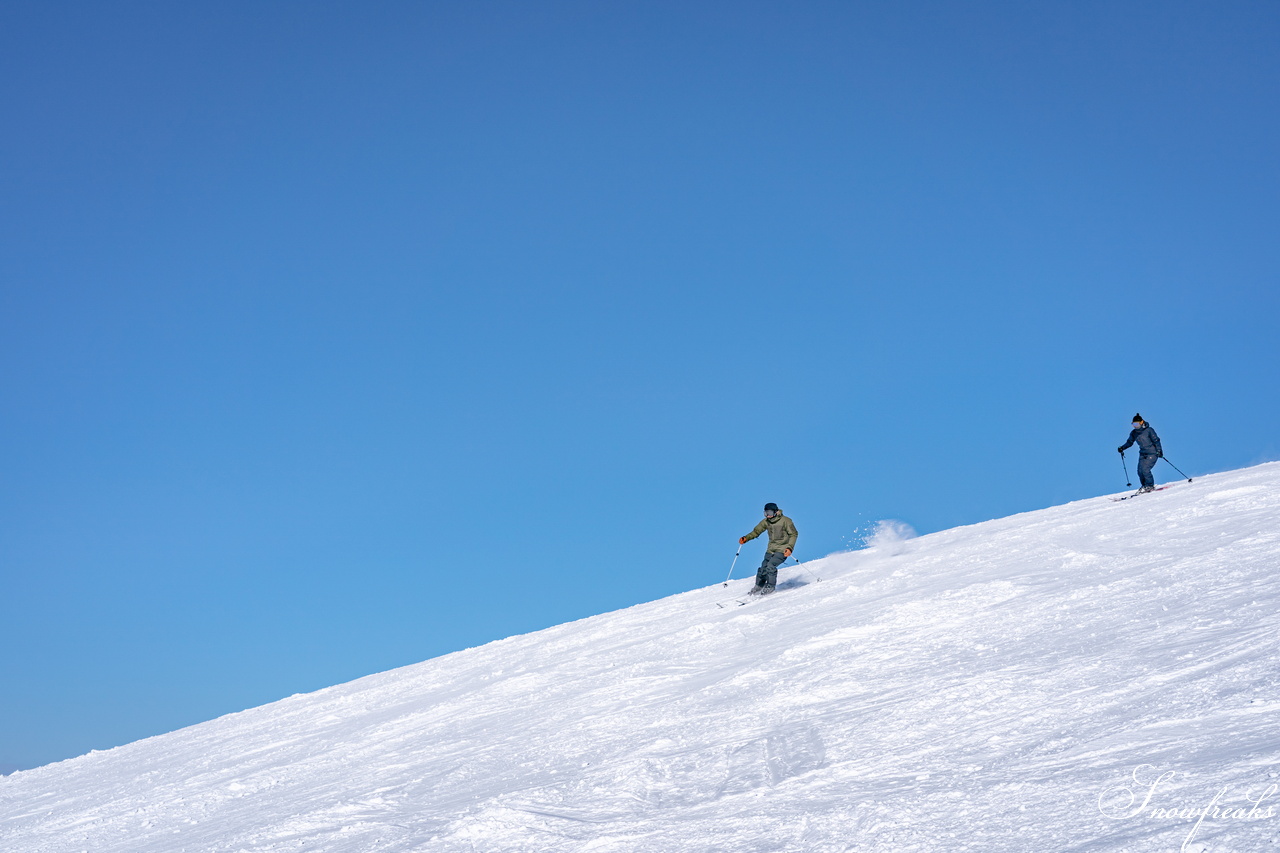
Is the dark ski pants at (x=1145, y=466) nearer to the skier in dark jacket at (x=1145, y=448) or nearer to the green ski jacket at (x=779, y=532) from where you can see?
the skier in dark jacket at (x=1145, y=448)

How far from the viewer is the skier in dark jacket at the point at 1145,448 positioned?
21.7m

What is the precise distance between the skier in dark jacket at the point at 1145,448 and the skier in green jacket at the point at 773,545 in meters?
9.81

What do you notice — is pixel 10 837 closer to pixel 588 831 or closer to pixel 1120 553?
pixel 588 831

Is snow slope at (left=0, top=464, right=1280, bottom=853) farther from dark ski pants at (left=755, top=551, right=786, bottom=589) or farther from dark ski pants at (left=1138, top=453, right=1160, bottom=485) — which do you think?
dark ski pants at (left=1138, top=453, right=1160, bottom=485)

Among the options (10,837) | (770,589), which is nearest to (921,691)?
(770,589)

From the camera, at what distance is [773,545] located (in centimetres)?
1825

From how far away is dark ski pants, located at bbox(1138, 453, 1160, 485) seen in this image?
21.7m

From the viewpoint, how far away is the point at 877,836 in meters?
5.64

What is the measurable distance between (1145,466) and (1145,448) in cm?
55

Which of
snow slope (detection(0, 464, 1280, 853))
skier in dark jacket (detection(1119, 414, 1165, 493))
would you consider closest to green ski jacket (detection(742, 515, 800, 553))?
snow slope (detection(0, 464, 1280, 853))

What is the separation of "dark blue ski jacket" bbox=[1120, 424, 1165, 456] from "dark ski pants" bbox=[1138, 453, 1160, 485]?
9 centimetres

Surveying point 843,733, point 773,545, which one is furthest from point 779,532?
point 843,733

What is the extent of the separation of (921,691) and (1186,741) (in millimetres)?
2935

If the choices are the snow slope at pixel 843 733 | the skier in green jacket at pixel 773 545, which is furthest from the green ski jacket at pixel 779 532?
the snow slope at pixel 843 733
